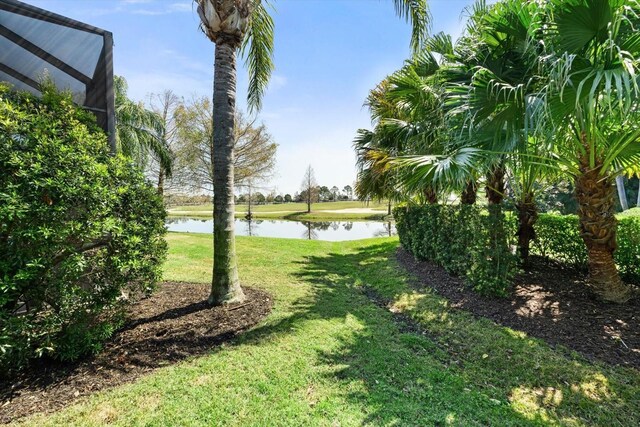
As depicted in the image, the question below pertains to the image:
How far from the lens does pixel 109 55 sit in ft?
15.8

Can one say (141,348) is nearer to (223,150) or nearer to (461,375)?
(223,150)

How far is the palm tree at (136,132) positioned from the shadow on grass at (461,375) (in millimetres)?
10378

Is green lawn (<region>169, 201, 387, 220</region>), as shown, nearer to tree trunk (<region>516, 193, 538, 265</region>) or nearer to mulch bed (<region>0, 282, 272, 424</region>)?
tree trunk (<region>516, 193, 538, 265</region>)

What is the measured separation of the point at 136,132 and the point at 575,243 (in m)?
14.4

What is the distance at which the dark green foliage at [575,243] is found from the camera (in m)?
4.74

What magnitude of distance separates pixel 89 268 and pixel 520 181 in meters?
6.64

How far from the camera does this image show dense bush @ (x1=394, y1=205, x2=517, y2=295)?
473 centimetres

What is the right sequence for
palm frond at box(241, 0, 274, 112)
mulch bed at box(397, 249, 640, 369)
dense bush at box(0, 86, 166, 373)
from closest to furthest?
dense bush at box(0, 86, 166, 373), mulch bed at box(397, 249, 640, 369), palm frond at box(241, 0, 274, 112)

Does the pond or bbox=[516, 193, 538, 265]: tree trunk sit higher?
bbox=[516, 193, 538, 265]: tree trunk

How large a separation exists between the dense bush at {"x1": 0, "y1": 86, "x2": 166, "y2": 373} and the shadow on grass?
1.71 meters

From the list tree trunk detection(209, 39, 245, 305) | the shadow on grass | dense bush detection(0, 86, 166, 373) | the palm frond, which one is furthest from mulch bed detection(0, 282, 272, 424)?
the palm frond

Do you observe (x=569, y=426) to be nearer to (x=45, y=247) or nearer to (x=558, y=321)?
(x=558, y=321)

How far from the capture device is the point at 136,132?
1161cm

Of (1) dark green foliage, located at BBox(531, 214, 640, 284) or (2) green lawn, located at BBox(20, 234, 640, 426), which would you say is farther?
(1) dark green foliage, located at BBox(531, 214, 640, 284)
